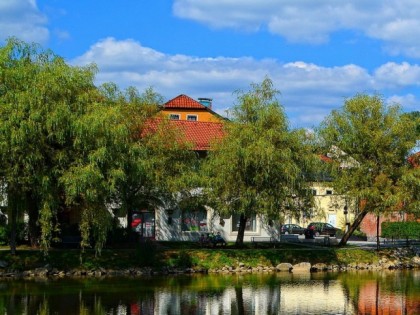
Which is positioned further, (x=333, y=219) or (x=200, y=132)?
(x=333, y=219)

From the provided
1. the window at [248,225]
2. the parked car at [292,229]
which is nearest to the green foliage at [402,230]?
the parked car at [292,229]

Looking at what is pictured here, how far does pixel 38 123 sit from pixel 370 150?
20.8m

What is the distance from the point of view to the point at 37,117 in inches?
1341

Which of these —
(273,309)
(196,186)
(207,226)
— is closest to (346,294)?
(273,309)

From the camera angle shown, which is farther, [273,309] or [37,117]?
[37,117]

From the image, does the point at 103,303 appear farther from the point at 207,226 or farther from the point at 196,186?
the point at 207,226

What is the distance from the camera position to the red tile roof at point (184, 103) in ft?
230

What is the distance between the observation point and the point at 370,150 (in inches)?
1777

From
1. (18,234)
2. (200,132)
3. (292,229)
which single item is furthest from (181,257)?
(292,229)

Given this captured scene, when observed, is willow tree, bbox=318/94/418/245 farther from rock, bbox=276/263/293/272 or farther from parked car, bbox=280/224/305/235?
parked car, bbox=280/224/305/235

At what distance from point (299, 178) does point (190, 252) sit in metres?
7.52

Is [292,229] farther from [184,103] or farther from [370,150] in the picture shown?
[370,150]

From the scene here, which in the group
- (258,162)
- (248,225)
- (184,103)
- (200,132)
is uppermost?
(184,103)

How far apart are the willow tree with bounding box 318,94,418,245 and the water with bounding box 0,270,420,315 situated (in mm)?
6610
